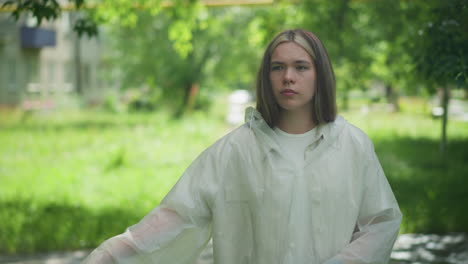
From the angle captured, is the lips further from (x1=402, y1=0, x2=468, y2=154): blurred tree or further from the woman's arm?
(x1=402, y1=0, x2=468, y2=154): blurred tree

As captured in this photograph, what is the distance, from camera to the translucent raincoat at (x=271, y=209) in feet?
6.47

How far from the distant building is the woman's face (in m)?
22.2

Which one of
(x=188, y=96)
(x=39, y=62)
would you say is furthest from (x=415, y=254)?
(x=39, y=62)

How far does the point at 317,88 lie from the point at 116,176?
28.1 feet

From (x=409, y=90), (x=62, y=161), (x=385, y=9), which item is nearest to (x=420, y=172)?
(x=409, y=90)

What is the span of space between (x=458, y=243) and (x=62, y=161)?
8.71 metres

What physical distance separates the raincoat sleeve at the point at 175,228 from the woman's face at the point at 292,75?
36cm

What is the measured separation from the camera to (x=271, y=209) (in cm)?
199

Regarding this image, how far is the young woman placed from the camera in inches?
77.8

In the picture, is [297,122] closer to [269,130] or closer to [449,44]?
[269,130]

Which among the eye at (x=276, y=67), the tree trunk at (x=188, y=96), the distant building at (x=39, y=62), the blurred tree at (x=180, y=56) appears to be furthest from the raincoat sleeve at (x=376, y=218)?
the tree trunk at (x=188, y=96)

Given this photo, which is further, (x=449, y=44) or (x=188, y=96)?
(x=188, y=96)

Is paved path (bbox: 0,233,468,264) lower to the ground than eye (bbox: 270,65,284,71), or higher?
lower

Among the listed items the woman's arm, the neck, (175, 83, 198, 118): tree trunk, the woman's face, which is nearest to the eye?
the woman's face
